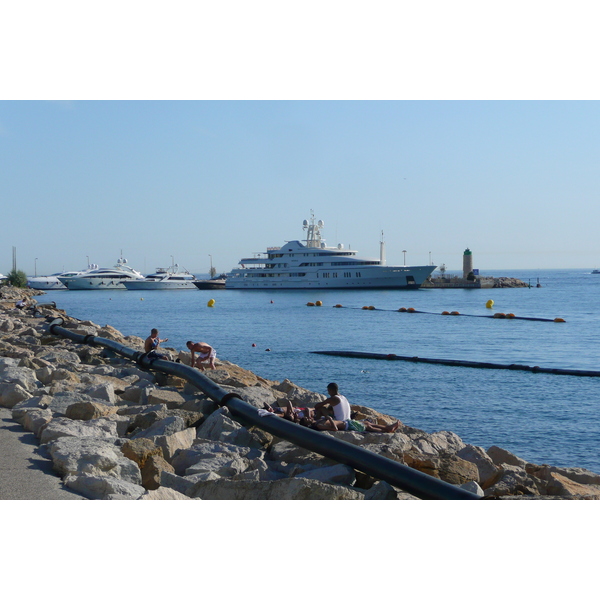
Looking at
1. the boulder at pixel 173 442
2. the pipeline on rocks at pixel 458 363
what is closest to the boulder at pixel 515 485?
the boulder at pixel 173 442

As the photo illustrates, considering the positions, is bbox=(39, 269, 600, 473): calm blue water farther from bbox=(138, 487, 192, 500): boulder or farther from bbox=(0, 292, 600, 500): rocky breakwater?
bbox=(138, 487, 192, 500): boulder

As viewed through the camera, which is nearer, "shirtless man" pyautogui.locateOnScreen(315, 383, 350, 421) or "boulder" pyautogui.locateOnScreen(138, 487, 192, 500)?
"boulder" pyautogui.locateOnScreen(138, 487, 192, 500)

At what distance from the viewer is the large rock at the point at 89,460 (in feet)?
14.8

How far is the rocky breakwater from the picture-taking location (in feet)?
14.7

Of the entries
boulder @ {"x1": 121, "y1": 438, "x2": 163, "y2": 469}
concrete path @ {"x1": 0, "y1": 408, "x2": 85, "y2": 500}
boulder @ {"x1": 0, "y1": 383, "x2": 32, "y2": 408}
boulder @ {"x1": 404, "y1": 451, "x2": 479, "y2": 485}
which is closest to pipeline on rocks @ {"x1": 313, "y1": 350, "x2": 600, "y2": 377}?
boulder @ {"x1": 404, "y1": 451, "x2": 479, "y2": 485}

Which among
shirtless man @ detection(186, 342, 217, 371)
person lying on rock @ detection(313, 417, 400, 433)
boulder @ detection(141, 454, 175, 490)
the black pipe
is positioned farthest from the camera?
shirtless man @ detection(186, 342, 217, 371)

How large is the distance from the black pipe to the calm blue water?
5382 mm

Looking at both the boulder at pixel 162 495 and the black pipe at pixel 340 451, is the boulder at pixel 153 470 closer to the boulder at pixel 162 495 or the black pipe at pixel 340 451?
the boulder at pixel 162 495

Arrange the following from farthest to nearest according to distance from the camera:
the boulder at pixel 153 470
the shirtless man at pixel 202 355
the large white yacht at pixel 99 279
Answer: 1. the large white yacht at pixel 99 279
2. the shirtless man at pixel 202 355
3. the boulder at pixel 153 470

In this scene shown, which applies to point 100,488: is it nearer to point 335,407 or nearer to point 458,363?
point 335,407

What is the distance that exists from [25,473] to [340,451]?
7.81 feet

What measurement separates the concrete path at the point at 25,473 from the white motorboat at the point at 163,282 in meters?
88.7

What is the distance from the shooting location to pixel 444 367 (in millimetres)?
19984
